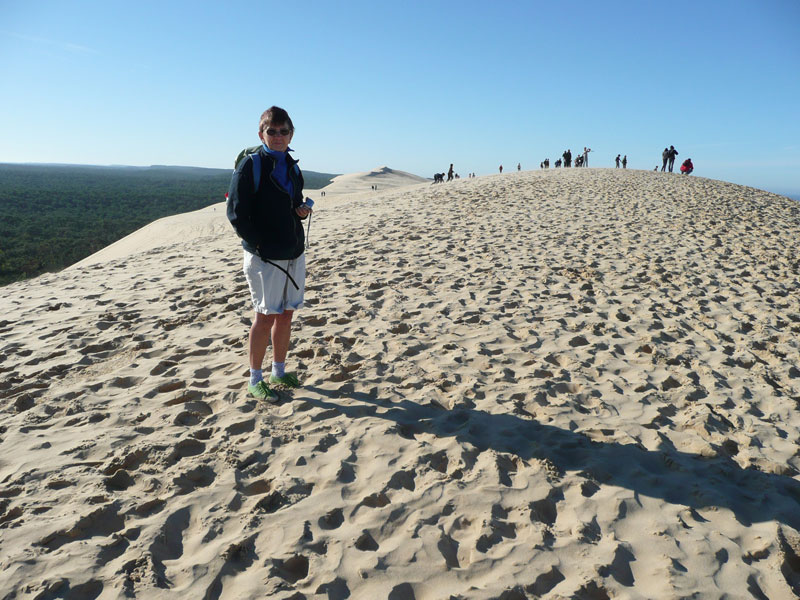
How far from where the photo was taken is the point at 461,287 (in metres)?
6.80

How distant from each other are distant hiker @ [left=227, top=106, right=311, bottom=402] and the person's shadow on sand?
0.80 metres

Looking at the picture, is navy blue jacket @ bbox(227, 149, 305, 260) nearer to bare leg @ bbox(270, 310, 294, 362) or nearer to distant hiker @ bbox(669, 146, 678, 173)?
bare leg @ bbox(270, 310, 294, 362)

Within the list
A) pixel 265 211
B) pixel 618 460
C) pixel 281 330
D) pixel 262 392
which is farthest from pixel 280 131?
pixel 618 460

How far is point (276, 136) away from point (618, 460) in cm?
306

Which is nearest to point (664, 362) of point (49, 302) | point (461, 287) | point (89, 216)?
point (461, 287)

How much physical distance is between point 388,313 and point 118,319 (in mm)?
3092

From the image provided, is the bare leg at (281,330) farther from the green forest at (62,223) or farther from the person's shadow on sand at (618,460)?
the green forest at (62,223)

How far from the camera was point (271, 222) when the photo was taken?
335cm

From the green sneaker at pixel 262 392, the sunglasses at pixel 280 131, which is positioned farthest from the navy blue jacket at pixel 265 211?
the green sneaker at pixel 262 392

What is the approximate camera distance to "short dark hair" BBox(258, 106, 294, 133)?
325 cm

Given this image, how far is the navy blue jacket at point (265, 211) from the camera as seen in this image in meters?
3.20

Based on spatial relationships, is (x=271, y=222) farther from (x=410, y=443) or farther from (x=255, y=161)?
(x=410, y=443)

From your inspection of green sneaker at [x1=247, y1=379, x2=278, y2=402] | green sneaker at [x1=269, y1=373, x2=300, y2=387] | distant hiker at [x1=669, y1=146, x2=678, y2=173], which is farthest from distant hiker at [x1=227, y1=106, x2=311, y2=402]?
distant hiker at [x1=669, y1=146, x2=678, y2=173]

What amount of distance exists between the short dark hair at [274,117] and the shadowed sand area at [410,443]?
200 cm
